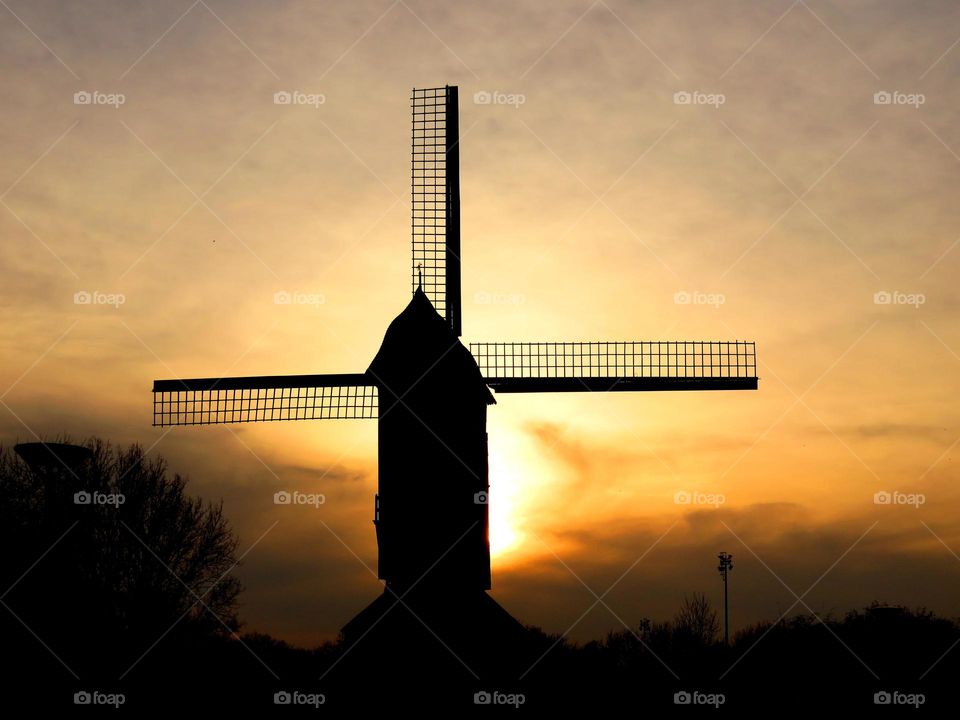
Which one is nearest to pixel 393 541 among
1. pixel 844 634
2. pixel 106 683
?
pixel 106 683

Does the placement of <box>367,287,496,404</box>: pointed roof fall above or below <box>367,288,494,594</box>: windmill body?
above

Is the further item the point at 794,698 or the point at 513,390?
the point at 794,698

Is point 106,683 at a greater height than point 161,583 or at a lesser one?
lesser

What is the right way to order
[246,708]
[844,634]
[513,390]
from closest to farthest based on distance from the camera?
[513,390]
[246,708]
[844,634]

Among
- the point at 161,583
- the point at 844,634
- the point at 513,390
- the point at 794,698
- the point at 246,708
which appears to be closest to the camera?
the point at 513,390

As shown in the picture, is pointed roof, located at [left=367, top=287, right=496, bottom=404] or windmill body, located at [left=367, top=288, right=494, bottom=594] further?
pointed roof, located at [left=367, top=287, right=496, bottom=404]

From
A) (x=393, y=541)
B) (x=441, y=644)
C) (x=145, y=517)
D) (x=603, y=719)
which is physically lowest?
(x=603, y=719)

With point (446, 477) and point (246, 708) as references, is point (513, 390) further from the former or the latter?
point (246, 708)

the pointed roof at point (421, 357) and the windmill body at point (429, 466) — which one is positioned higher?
the pointed roof at point (421, 357)

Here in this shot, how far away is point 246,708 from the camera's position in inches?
1353

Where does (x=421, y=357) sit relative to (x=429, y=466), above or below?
above

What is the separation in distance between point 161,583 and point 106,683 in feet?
23.5

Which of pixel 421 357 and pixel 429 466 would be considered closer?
pixel 429 466

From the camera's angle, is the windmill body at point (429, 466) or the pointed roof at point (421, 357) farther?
the pointed roof at point (421, 357)
